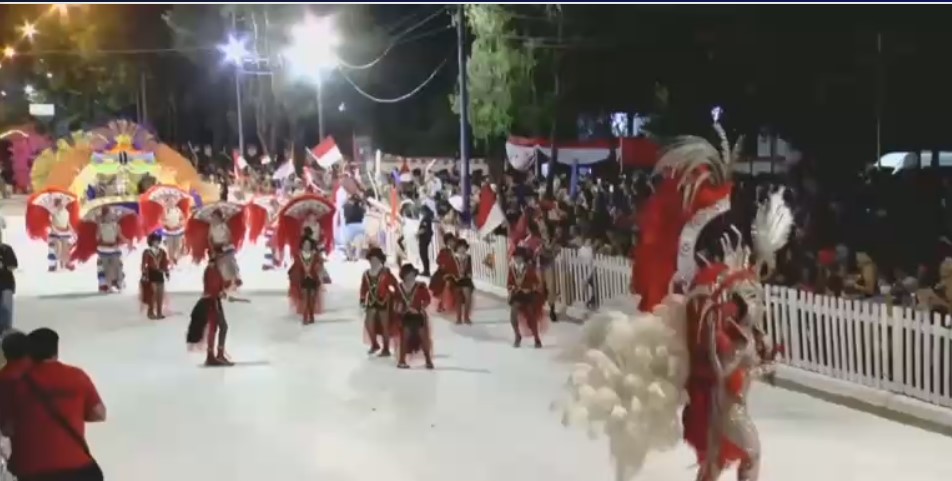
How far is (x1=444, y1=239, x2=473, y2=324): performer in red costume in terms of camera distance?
1509 centimetres

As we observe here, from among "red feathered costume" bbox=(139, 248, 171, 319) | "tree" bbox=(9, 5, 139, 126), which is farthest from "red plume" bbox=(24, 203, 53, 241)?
"tree" bbox=(9, 5, 139, 126)

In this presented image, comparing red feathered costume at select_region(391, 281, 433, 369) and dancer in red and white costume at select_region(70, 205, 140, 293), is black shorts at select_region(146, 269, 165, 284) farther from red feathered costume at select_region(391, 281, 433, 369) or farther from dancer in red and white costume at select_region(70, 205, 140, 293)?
red feathered costume at select_region(391, 281, 433, 369)

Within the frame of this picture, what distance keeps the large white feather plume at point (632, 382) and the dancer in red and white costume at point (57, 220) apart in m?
16.8

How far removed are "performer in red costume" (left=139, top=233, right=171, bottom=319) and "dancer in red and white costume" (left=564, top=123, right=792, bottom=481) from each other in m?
10.2

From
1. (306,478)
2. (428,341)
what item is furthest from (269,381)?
(306,478)

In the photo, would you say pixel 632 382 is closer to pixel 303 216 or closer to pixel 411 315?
pixel 411 315

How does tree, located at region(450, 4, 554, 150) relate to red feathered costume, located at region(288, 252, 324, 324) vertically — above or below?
above

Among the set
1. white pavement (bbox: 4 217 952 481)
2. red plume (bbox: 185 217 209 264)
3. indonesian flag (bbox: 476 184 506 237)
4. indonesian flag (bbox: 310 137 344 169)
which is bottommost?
white pavement (bbox: 4 217 952 481)

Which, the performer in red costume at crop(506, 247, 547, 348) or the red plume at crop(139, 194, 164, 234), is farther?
the red plume at crop(139, 194, 164, 234)

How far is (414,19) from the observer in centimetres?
3250

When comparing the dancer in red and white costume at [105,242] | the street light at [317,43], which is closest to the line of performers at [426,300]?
the dancer in red and white costume at [105,242]

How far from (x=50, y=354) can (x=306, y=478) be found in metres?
2.76

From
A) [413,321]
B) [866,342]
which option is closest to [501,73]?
[413,321]

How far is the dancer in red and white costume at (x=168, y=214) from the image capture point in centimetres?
2236
